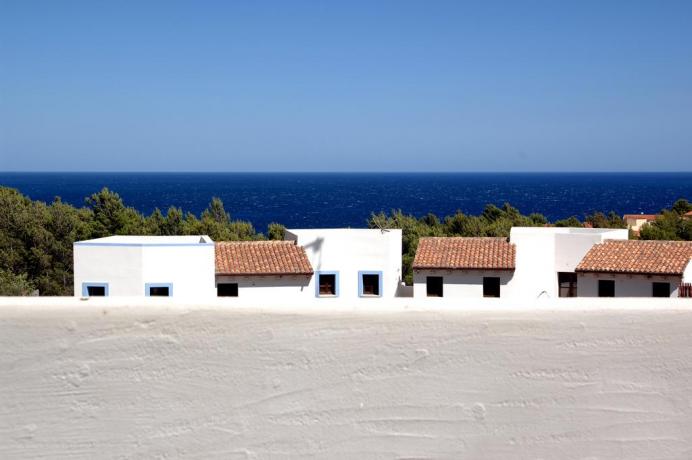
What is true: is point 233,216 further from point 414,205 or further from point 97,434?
point 97,434

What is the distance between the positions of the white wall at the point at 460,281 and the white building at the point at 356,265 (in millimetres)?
879

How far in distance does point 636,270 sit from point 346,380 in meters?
20.2

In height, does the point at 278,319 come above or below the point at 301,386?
above

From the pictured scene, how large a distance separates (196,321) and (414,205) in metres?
139

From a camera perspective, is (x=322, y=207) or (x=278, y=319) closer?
(x=278, y=319)

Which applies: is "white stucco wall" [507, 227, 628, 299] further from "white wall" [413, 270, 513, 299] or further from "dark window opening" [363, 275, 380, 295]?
"dark window opening" [363, 275, 380, 295]

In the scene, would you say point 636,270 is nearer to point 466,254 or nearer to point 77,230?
point 466,254

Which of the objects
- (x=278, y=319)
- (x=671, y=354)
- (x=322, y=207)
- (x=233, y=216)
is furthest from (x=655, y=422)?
(x=322, y=207)

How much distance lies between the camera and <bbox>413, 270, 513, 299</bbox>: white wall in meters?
21.6

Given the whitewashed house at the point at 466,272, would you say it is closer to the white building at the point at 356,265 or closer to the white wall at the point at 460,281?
the white wall at the point at 460,281

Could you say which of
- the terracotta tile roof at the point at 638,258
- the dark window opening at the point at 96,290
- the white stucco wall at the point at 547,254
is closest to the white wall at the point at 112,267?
the dark window opening at the point at 96,290

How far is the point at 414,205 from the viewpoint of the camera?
140375mm

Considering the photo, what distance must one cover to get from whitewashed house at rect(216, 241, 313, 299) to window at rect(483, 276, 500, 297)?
15.3ft

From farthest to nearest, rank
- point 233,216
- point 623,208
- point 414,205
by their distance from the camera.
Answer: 1. point 414,205
2. point 623,208
3. point 233,216
